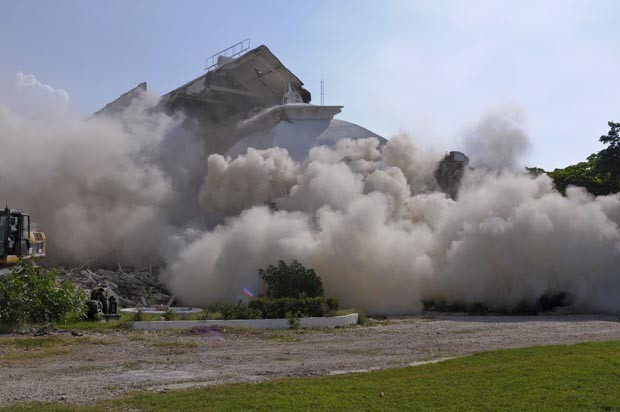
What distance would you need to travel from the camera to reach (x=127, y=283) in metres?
29.6

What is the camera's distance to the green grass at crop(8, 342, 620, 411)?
822cm

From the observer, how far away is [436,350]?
47.7ft

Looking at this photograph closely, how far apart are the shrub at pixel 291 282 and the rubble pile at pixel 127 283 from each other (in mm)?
6776

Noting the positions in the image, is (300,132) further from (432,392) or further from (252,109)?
(432,392)

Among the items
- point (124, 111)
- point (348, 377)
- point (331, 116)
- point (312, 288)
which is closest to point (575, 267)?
point (312, 288)

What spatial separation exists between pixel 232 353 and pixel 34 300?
699 centimetres

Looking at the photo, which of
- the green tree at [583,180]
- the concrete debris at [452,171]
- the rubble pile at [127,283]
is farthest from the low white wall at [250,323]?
the green tree at [583,180]

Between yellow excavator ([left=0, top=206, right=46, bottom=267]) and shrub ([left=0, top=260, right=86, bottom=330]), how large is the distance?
2.41 feet

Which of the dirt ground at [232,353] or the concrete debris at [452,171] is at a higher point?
the concrete debris at [452,171]

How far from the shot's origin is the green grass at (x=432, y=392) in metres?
8.22

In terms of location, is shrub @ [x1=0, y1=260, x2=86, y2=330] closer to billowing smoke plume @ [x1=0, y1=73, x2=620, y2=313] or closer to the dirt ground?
the dirt ground

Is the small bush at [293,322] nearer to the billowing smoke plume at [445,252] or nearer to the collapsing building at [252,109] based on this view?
the billowing smoke plume at [445,252]

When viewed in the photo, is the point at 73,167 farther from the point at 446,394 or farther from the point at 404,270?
the point at 446,394

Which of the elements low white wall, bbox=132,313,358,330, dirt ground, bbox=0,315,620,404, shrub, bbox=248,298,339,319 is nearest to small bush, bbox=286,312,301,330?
low white wall, bbox=132,313,358,330
